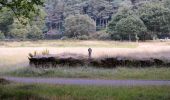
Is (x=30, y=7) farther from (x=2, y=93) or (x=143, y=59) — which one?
(x=143, y=59)

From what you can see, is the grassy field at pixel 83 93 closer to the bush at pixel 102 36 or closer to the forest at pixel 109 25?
the forest at pixel 109 25

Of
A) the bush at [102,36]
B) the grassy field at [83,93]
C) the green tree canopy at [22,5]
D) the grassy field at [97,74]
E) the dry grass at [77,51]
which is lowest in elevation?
the bush at [102,36]

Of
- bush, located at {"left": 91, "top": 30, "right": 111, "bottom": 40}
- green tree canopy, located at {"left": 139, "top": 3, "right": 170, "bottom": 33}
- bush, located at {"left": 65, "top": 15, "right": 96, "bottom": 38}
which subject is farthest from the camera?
bush, located at {"left": 65, "top": 15, "right": 96, "bottom": 38}

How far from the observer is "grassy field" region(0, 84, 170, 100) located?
45.2ft

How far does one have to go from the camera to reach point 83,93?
15.1 meters

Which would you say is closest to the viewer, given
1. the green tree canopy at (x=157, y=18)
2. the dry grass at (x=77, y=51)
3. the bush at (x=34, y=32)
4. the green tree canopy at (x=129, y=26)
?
the dry grass at (x=77, y=51)

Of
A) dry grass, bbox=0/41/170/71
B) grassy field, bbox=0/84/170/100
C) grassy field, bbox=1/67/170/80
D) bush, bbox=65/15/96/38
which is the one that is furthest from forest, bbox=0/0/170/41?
grassy field, bbox=0/84/170/100

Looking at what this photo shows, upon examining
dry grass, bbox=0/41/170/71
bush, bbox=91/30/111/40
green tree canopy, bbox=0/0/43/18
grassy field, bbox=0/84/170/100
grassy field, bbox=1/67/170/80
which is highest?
green tree canopy, bbox=0/0/43/18

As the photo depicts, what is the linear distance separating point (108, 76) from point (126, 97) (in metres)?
9.14

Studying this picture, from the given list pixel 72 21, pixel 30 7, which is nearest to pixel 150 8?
pixel 72 21

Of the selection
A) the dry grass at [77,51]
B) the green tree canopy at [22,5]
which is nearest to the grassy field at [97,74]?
the green tree canopy at [22,5]

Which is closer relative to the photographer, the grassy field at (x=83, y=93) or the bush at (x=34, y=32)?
the grassy field at (x=83, y=93)

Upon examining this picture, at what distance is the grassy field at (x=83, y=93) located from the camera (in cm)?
1377

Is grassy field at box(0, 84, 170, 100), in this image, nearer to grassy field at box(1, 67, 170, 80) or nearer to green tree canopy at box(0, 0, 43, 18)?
green tree canopy at box(0, 0, 43, 18)
